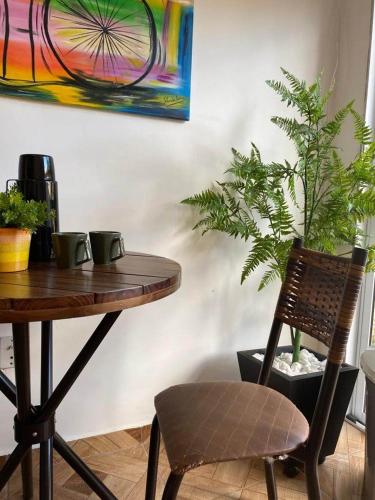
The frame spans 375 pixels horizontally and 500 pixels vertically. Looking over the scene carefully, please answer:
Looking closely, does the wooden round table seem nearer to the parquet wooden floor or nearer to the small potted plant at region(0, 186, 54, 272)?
the small potted plant at region(0, 186, 54, 272)

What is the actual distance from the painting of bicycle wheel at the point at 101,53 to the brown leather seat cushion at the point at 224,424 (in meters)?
1.16

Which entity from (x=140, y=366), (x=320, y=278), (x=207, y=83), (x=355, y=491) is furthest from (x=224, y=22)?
(x=355, y=491)

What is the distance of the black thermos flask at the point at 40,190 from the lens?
1100 millimetres

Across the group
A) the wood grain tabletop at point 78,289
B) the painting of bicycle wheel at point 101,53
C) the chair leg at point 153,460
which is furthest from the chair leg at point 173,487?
the painting of bicycle wheel at point 101,53

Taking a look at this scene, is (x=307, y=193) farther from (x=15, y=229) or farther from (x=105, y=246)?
(x=15, y=229)

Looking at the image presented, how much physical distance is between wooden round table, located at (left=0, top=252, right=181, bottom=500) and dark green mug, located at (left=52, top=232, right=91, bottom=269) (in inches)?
0.9

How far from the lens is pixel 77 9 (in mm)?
1517

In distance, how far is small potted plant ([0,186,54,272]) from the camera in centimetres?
92

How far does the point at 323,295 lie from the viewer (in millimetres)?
1121

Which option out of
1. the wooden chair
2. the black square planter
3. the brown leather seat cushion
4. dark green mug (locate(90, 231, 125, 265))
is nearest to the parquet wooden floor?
the black square planter

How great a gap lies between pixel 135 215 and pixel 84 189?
9.5 inches

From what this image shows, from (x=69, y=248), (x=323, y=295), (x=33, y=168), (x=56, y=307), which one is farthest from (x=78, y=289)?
(x=323, y=295)

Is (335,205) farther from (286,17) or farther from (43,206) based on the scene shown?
(43,206)

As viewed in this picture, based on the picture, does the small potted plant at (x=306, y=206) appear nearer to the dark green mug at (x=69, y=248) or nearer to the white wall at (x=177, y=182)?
the white wall at (x=177, y=182)
